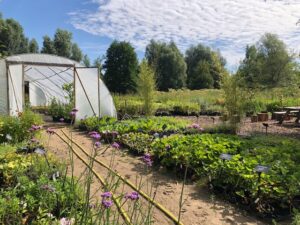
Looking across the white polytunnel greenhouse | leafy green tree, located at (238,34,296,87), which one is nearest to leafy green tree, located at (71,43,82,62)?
leafy green tree, located at (238,34,296,87)

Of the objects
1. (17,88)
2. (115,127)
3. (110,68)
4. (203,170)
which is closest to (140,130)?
(115,127)

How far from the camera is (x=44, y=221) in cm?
261

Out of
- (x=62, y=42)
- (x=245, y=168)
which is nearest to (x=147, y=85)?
(x=245, y=168)

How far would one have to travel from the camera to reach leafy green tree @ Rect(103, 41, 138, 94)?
29.7m

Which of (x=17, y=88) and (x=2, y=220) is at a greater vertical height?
(x=17, y=88)

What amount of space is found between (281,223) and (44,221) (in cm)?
231

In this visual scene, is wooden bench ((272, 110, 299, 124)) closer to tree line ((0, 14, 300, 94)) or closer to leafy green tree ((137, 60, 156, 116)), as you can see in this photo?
leafy green tree ((137, 60, 156, 116))

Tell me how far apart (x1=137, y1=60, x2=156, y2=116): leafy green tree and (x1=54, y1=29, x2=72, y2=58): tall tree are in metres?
27.1

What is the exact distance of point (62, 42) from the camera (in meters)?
36.4

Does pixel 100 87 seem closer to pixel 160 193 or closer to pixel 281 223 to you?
pixel 160 193

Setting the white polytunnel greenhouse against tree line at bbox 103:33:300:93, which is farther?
tree line at bbox 103:33:300:93

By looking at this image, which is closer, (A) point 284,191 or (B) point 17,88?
(A) point 284,191

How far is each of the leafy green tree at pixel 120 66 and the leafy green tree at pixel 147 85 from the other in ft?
57.6

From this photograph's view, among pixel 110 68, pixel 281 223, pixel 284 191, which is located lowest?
pixel 281 223
